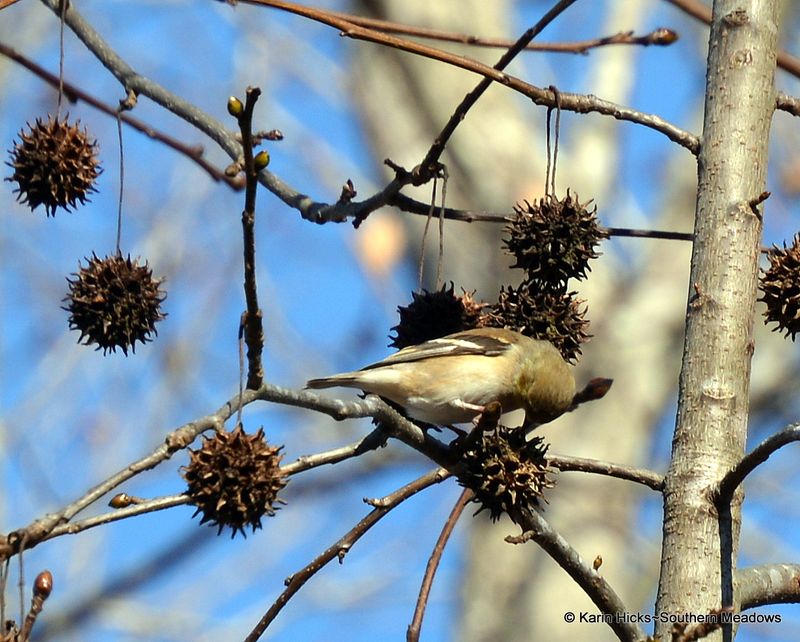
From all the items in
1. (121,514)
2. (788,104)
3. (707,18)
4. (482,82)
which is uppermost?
(707,18)

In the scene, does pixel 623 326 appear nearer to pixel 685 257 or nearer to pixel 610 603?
pixel 685 257

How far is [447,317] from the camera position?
278 centimetres

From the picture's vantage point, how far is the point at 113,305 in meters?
2.46

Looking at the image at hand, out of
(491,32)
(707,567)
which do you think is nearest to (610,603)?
(707,567)

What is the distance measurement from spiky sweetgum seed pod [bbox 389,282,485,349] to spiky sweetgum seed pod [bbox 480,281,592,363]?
0.24ft

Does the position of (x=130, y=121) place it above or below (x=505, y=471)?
above

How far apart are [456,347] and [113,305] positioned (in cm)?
105

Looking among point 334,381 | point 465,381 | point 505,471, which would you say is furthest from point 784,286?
point 334,381

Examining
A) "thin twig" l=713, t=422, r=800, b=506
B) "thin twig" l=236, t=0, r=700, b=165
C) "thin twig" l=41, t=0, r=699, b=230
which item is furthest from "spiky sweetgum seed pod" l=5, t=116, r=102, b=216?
"thin twig" l=713, t=422, r=800, b=506

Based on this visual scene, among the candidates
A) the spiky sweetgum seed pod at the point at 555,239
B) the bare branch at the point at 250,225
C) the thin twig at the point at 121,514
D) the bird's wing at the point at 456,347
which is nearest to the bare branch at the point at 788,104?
the spiky sweetgum seed pod at the point at 555,239

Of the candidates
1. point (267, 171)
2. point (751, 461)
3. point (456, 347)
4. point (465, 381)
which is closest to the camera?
point (751, 461)

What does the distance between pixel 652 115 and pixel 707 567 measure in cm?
101

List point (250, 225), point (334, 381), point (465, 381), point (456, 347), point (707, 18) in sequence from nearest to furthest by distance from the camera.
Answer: point (250, 225) < point (707, 18) < point (456, 347) < point (334, 381) < point (465, 381)

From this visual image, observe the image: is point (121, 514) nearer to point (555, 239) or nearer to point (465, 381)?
point (555, 239)
